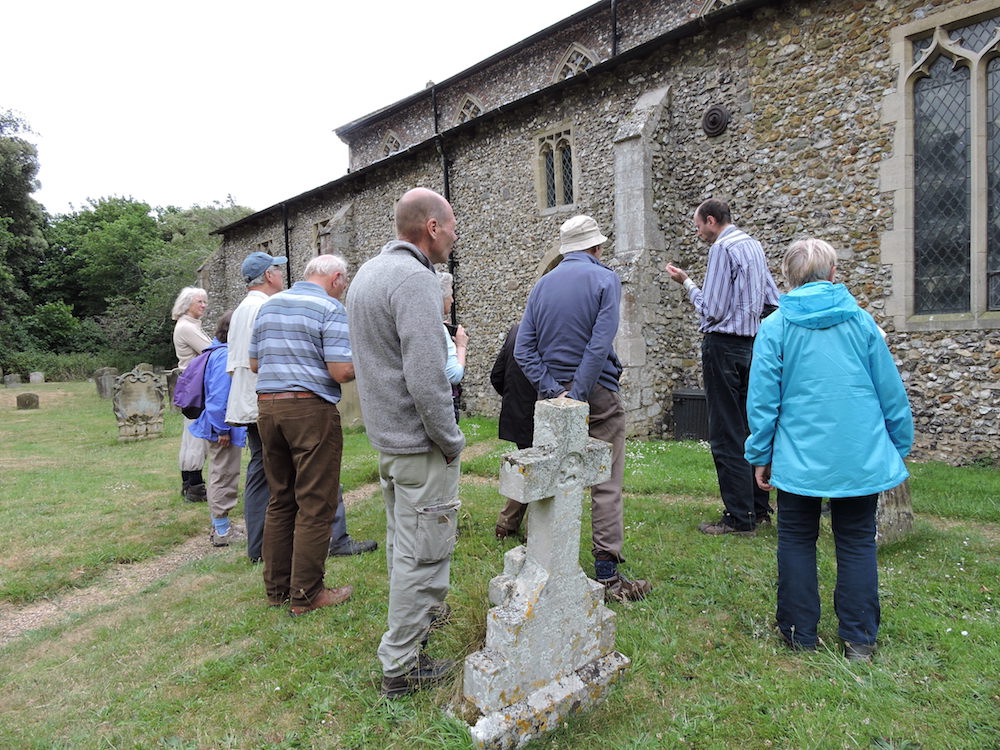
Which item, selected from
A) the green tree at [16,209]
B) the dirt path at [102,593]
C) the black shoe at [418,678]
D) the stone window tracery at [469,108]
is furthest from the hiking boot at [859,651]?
the green tree at [16,209]

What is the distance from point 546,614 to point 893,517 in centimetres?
306

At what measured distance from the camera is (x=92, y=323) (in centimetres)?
3694

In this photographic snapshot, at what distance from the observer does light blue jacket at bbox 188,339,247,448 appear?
5.07 meters

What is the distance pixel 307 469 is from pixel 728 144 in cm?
841

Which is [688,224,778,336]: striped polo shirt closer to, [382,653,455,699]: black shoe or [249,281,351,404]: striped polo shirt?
[249,281,351,404]: striped polo shirt

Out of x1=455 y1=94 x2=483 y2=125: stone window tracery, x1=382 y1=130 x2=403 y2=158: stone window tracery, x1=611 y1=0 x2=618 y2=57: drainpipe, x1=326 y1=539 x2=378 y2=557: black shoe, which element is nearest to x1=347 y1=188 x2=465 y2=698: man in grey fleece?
x1=326 y1=539 x2=378 y2=557: black shoe

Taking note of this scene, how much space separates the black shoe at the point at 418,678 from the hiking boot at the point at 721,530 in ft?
8.24

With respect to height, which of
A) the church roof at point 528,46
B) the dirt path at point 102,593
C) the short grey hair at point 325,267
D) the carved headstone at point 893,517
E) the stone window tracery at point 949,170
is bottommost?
the dirt path at point 102,593

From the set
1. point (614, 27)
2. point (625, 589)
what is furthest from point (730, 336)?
point (614, 27)

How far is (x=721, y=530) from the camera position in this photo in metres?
4.35

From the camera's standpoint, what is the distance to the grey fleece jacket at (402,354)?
2.42 m

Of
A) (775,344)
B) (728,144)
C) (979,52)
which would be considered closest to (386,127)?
(728,144)

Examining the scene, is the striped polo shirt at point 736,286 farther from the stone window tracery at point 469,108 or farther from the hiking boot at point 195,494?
the stone window tracery at point 469,108

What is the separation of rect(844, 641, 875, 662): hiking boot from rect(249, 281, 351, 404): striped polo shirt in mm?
2879
